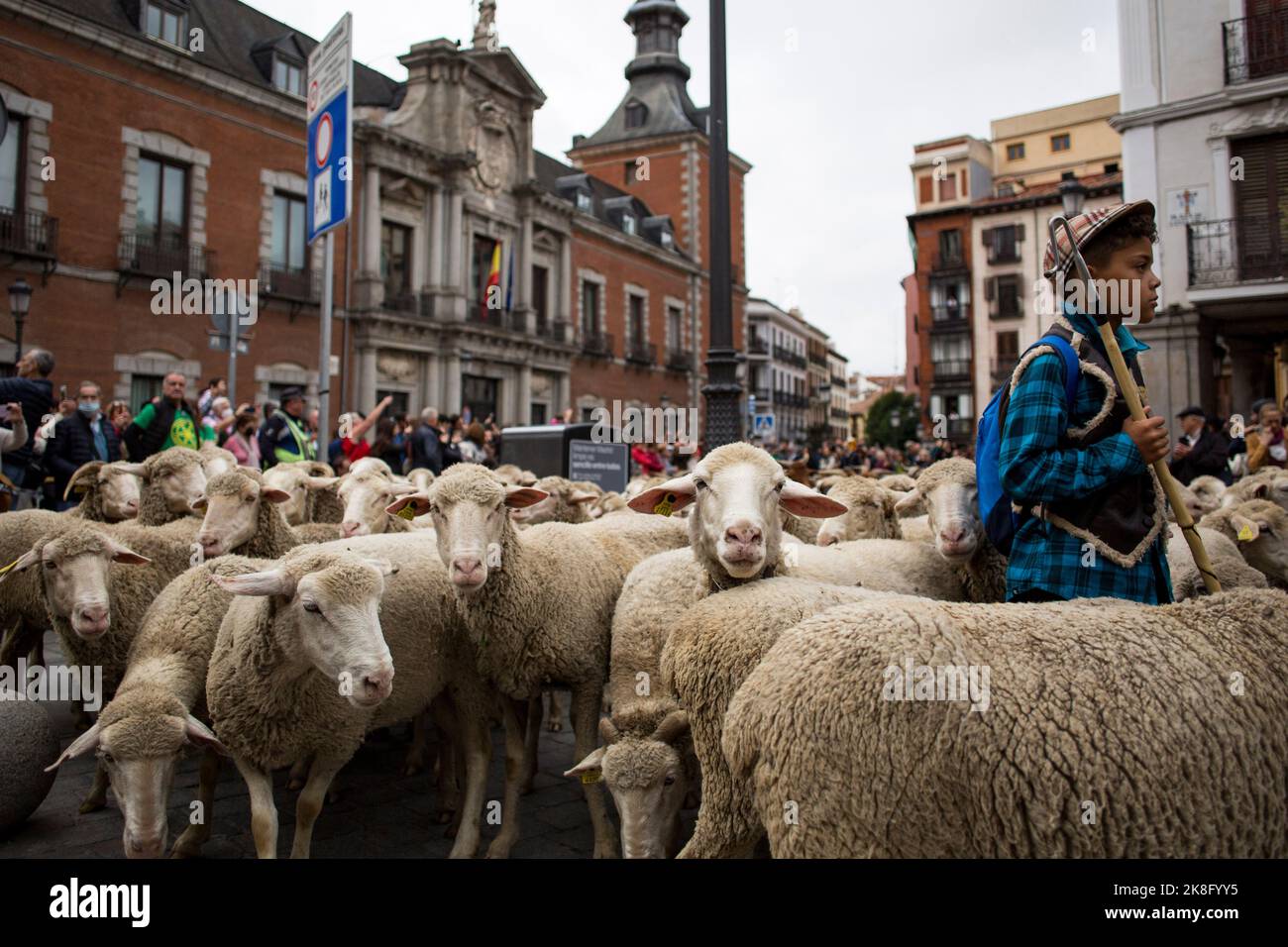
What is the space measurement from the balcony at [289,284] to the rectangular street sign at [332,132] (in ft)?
46.4

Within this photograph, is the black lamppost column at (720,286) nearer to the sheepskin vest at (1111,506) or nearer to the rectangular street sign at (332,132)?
the rectangular street sign at (332,132)

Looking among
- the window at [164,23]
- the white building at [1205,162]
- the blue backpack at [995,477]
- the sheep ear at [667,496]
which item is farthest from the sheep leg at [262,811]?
the window at [164,23]

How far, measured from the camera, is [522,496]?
405 centimetres

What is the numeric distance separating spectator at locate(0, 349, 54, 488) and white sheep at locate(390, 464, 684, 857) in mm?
4741

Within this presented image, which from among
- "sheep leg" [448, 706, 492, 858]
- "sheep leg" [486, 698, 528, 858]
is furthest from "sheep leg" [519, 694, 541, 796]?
"sheep leg" [448, 706, 492, 858]

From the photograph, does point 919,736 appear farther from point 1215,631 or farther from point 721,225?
point 721,225

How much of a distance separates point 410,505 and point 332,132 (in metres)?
6.10

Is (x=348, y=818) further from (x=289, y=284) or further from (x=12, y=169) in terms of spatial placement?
(x=289, y=284)

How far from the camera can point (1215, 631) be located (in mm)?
1716

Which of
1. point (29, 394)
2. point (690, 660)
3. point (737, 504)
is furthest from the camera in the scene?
point (29, 394)

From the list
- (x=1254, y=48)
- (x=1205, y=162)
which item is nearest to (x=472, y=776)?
(x=1205, y=162)

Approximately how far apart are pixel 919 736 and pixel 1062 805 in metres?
0.28

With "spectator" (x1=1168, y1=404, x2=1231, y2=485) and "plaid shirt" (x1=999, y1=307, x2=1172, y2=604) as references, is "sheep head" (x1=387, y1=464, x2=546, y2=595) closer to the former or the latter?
"plaid shirt" (x1=999, y1=307, x2=1172, y2=604)
